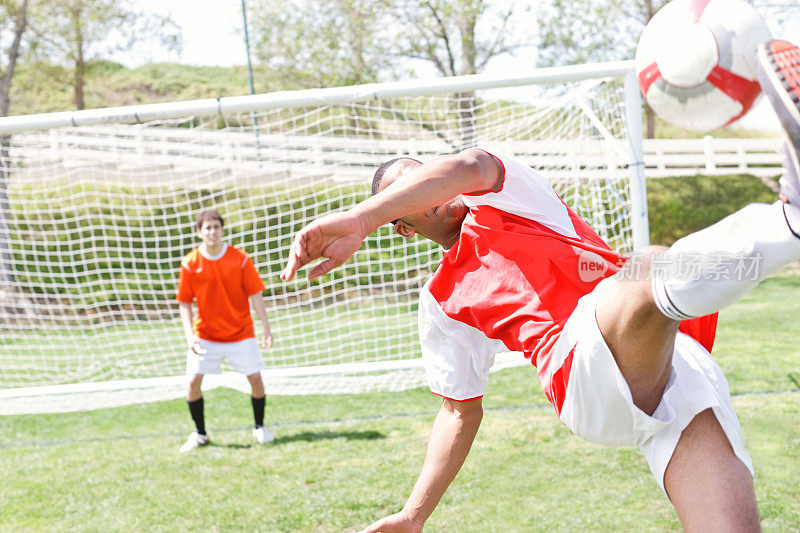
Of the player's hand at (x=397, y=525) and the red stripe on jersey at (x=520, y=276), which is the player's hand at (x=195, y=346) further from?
the red stripe on jersey at (x=520, y=276)

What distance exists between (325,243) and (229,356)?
13.1 feet

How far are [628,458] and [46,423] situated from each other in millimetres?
4620

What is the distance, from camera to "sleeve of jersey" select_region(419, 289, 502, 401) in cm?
244

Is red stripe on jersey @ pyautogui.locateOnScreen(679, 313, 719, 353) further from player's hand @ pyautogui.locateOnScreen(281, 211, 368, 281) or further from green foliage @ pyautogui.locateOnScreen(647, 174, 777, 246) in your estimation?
green foliage @ pyautogui.locateOnScreen(647, 174, 777, 246)

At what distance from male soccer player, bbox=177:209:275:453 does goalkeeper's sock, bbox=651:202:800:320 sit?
4.07 m

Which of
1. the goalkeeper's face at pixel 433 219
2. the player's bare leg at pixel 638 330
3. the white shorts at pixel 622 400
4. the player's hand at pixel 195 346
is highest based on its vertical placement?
the goalkeeper's face at pixel 433 219

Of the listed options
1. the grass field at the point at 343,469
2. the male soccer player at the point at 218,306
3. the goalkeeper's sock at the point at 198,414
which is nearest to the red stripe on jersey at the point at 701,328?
the grass field at the point at 343,469

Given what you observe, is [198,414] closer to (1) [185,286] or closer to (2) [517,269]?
(1) [185,286]

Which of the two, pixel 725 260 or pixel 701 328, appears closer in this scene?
pixel 725 260

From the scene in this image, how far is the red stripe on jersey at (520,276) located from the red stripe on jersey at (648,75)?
0.47 meters

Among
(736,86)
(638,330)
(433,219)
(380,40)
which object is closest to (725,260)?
(638,330)

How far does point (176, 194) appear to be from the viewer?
10.4 m

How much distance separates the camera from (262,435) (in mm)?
5023

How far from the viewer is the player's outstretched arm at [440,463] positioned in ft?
7.80
